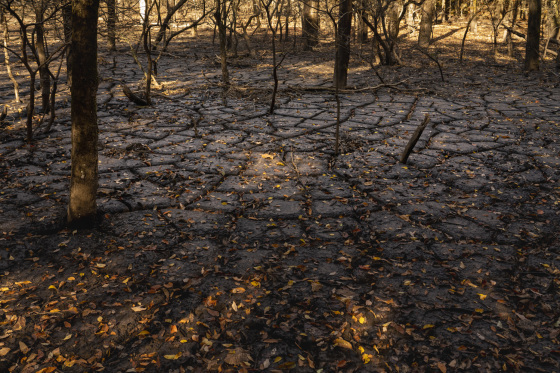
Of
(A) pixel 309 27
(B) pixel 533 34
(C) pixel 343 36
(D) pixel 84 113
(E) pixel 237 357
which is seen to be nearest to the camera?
(E) pixel 237 357

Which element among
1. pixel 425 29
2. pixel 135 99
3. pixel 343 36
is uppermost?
pixel 425 29

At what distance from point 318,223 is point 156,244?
1.12 meters

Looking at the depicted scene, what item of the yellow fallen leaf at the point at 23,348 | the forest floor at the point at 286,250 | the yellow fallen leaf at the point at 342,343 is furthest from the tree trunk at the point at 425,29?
the yellow fallen leaf at the point at 23,348

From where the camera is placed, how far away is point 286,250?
2811 millimetres

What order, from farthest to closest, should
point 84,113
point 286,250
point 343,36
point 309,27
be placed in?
point 309,27 < point 343,36 < point 286,250 < point 84,113

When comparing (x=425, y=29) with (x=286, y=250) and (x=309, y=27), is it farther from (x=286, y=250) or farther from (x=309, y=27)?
(x=286, y=250)

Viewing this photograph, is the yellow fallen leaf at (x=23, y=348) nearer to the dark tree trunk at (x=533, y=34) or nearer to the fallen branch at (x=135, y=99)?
the fallen branch at (x=135, y=99)

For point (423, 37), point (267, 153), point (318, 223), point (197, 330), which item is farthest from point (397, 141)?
point (423, 37)

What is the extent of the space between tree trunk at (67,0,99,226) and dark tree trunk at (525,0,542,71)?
848cm

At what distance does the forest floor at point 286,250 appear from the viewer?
2012mm

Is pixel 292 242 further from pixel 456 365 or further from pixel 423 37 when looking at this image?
pixel 423 37

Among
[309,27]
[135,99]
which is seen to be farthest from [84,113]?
[309,27]

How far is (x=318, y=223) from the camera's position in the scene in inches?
124

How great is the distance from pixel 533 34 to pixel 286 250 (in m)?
8.15
